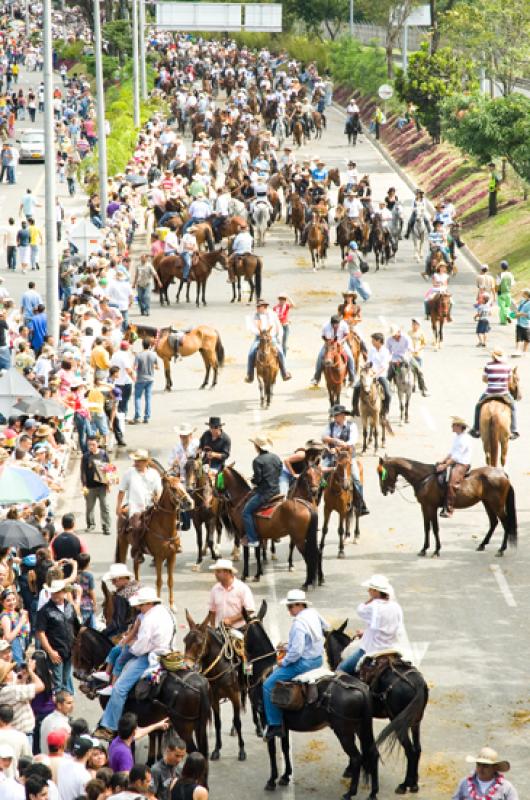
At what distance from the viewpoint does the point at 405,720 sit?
16797 millimetres

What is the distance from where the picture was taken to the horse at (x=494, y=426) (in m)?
27.8

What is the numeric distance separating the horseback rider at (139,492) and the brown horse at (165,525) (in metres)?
0.11

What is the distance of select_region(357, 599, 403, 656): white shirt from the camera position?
685 inches

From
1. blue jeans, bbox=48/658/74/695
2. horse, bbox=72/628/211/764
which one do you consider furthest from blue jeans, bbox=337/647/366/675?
blue jeans, bbox=48/658/74/695

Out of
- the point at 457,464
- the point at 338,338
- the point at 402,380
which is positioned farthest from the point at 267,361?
the point at 457,464

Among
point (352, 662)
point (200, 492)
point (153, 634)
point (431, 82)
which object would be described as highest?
point (431, 82)

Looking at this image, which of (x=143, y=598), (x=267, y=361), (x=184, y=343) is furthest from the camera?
(x=184, y=343)

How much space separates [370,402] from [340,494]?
535 centimetres

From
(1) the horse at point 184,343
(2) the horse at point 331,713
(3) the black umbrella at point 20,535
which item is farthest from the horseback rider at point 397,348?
(2) the horse at point 331,713

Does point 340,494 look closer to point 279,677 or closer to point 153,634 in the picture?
point 279,677

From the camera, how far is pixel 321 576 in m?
23.9

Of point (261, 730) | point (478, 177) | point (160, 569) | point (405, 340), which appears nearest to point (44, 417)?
point (160, 569)

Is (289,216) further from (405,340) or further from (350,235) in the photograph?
(405,340)

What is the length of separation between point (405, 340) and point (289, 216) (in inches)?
844
